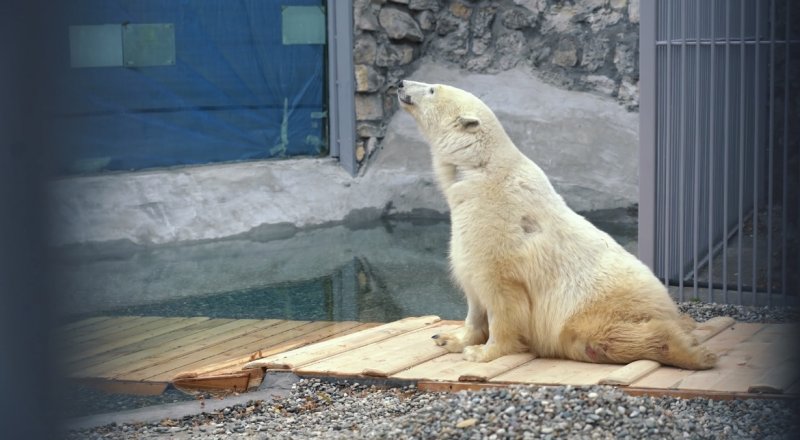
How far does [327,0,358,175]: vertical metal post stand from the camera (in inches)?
358

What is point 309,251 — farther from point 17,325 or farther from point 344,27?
point 17,325

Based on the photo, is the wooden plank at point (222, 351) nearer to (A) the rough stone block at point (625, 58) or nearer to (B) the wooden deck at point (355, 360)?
(B) the wooden deck at point (355, 360)

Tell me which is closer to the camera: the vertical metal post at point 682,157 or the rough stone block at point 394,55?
the vertical metal post at point 682,157

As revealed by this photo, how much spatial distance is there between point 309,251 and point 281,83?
1.88 metres

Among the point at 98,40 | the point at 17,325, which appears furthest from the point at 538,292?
the point at 98,40

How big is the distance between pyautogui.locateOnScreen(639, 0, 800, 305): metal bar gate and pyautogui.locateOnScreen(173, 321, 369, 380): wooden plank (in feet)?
5.35

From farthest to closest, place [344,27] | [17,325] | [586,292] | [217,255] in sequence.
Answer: [344,27] → [217,255] → [586,292] → [17,325]

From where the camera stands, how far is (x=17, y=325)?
159 cm

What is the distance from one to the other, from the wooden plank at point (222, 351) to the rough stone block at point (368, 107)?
4.01 meters

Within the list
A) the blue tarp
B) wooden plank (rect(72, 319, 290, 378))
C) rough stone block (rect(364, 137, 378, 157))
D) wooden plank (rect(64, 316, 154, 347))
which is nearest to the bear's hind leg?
wooden plank (rect(72, 319, 290, 378))

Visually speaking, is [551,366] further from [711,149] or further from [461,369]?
[711,149]

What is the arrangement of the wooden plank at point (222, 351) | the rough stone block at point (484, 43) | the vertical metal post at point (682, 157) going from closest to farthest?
the wooden plank at point (222, 351)
the vertical metal post at point (682, 157)
the rough stone block at point (484, 43)

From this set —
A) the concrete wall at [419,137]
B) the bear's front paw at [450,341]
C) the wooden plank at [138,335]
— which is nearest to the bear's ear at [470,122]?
the bear's front paw at [450,341]

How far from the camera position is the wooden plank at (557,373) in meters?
3.61
